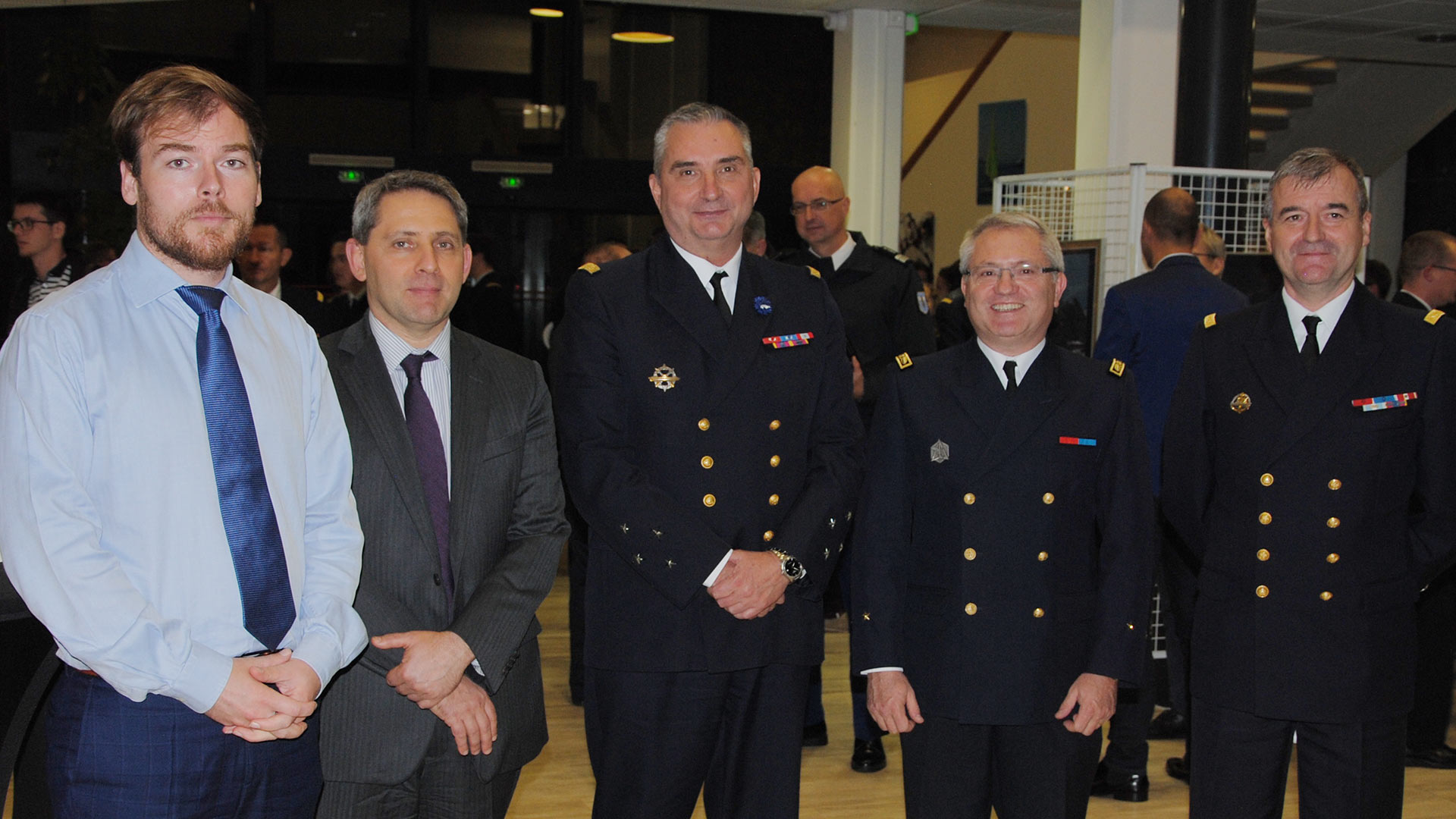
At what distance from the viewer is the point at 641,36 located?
9711mm

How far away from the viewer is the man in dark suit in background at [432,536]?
220 centimetres

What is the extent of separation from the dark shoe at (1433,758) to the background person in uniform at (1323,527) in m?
2.10

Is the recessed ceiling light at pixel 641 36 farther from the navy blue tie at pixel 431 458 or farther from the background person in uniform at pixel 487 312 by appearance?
the navy blue tie at pixel 431 458

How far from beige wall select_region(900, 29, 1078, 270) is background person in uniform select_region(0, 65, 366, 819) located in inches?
419

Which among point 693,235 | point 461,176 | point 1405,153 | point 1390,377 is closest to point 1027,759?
→ point 1390,377

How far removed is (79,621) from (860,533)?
1451 millimetres

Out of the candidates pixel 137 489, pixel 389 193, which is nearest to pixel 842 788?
pixel 389 193

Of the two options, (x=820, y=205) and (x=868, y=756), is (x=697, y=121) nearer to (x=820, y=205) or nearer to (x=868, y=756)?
(x=820, y=205)

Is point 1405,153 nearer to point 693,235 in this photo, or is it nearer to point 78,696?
point 693,235

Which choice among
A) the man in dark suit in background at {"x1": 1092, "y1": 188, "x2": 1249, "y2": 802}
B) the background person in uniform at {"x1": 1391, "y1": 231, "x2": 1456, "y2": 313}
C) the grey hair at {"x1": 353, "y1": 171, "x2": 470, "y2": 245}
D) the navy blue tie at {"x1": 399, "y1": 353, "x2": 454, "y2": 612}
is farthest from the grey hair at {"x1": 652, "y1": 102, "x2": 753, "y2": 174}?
the background person in uniform at {"x1": 1391, "y1": 231, "x2": 1456, "y2": 313}

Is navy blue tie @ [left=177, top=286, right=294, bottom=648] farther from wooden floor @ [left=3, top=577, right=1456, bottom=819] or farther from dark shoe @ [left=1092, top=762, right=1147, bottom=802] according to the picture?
dark shoe @ [left=1092, top=762, right=1147, bottom=802]

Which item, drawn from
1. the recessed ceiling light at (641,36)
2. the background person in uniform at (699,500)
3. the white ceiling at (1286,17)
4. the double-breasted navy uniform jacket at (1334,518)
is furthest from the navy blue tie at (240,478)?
the recessed ceiling light at (641,36)

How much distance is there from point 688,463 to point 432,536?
53 centimetres

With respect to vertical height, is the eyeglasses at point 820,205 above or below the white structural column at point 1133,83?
below
